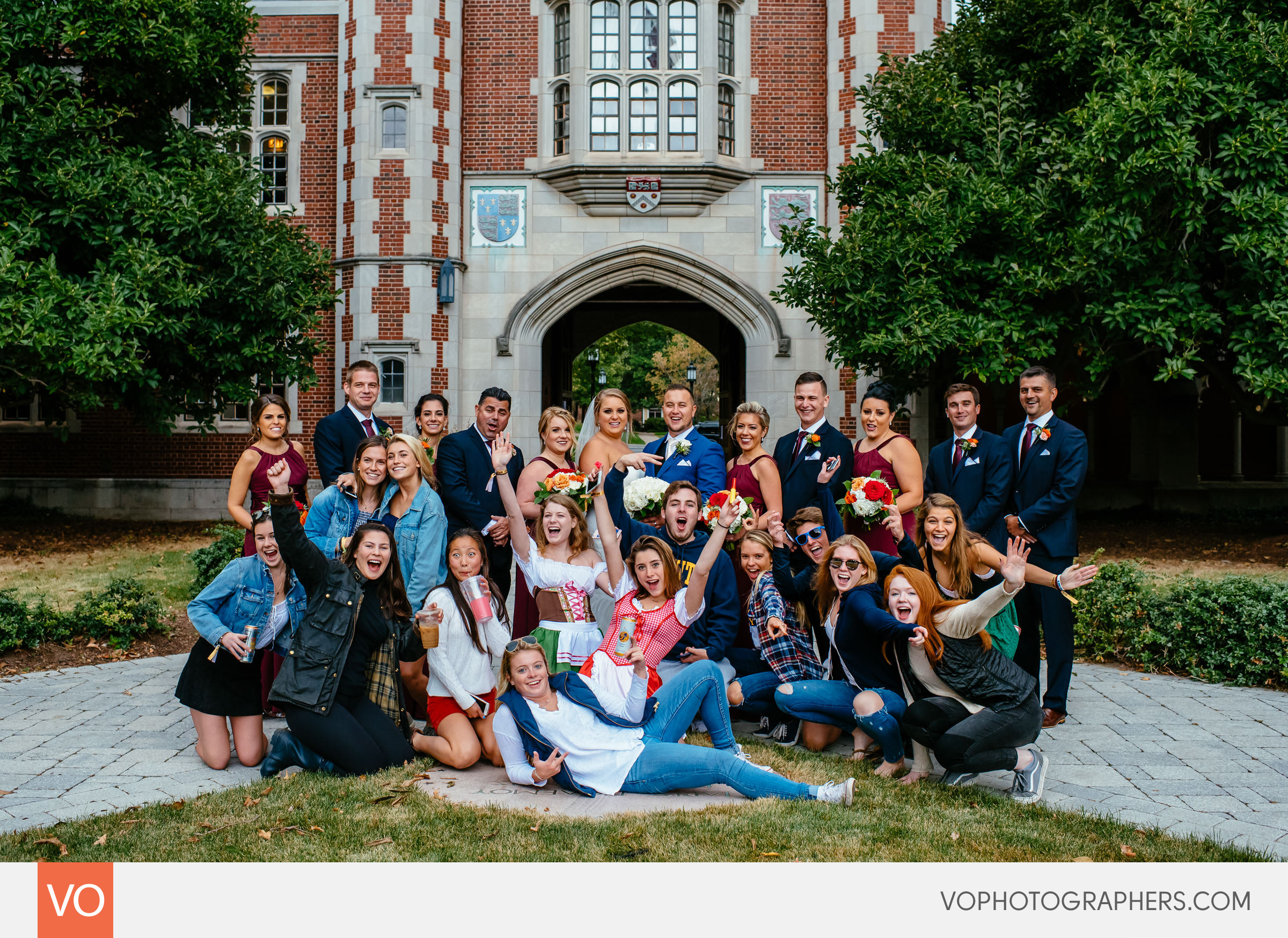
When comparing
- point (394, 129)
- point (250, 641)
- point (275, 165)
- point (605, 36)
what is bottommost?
point (250, 641)

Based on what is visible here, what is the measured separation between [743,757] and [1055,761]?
1.61 m

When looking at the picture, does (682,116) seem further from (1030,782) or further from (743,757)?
(1030,782)

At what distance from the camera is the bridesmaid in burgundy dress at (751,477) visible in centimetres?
578

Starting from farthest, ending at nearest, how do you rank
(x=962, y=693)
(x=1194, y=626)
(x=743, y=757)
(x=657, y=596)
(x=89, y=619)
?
(x=89, y=619), (x=1194, y=626), (x=657, y=596), (x=743, y=757), (x=962, y=693)

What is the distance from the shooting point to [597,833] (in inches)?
156

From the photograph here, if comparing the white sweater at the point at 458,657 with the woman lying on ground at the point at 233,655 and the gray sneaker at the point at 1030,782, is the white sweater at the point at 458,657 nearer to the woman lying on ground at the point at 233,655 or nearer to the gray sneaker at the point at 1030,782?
the woman lying on ground at the point at 233,655

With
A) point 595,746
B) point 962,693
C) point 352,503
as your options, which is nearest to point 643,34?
point 352,503

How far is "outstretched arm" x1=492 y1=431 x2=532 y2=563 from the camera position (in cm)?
523

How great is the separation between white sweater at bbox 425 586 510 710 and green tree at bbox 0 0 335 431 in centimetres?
766

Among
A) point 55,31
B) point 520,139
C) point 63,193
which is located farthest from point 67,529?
point 520,139

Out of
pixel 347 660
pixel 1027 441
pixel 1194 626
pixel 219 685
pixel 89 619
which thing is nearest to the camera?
pixel 347 660

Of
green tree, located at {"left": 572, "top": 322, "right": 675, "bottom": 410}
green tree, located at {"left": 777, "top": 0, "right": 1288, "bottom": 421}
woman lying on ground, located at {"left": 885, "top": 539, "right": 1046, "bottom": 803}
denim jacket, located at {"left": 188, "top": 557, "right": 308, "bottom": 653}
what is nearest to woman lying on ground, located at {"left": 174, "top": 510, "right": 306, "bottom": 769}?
denim jacket, located at {"left": 188, "top": 557, "right": 308, "bottom": 653}

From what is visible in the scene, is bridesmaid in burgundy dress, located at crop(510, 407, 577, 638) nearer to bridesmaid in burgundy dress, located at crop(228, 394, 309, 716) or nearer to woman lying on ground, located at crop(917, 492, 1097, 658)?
bridesmaid in burgundy dress, located at crop(228, 394, 309, 716)

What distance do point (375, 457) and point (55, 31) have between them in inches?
383
